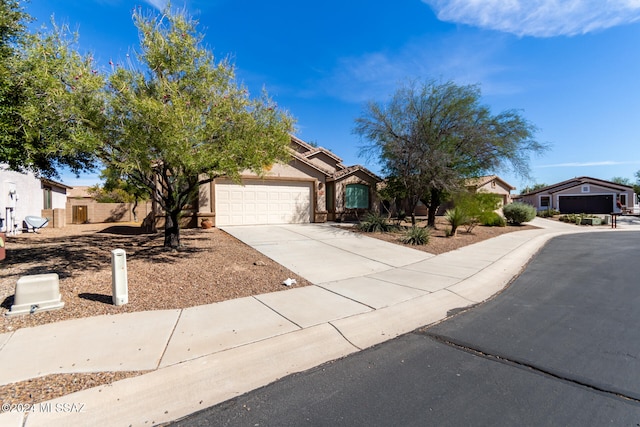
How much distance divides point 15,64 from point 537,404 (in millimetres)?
10721

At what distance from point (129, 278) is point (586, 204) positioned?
4768cm

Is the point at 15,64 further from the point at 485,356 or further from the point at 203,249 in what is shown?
the point at 485,356

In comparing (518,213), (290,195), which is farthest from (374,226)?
(518,213)

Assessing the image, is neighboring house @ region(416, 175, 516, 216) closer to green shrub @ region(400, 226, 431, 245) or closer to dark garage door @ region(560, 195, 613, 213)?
dark garage door @ region(560, 195, 613, 213)

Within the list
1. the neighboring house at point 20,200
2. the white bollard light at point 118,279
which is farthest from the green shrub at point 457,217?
the neighboring house at point 20,200

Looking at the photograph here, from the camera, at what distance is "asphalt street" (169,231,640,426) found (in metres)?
2.74

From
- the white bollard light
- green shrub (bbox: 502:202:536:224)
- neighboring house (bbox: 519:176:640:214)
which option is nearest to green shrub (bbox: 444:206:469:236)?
green shrub (bbox: 502:202:536:224)

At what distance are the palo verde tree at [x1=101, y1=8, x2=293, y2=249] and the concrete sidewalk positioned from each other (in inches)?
131

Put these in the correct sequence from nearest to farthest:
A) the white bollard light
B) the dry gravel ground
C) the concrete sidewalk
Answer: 1. the concrete sidewalk
2. the dry gravel ground
3. the white bollard light

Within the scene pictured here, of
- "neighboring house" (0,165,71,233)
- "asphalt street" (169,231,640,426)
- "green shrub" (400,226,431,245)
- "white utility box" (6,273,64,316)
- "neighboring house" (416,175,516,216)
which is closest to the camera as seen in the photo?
"asphalt street" (169,231,640,426)

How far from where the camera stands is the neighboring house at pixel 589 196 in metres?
36.8

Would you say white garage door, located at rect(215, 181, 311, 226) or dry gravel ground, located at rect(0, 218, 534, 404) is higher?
white garage door, located at rect(215, 181, 311, 226)

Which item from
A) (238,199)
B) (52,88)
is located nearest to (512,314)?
(52,88)

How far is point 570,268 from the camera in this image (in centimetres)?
880
